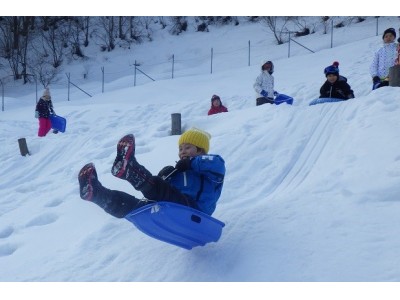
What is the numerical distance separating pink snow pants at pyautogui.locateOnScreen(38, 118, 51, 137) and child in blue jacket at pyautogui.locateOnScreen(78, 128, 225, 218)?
230 inches

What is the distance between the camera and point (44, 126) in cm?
844

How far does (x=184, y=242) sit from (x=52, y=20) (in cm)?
2057

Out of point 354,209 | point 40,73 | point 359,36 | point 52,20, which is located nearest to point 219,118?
point 354,209

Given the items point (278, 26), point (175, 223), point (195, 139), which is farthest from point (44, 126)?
point (278, 26)

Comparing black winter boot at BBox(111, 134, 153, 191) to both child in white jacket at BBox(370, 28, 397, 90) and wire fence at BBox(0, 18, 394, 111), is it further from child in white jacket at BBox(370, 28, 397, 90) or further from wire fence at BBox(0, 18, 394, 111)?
wire fence at BBox(0, 18, 394, 111)

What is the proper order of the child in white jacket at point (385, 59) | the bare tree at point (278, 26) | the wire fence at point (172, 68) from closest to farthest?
the child in white jacket at point (385, 59) → the wire fence at point (172, 68) → the bare tree at point (278, 26)

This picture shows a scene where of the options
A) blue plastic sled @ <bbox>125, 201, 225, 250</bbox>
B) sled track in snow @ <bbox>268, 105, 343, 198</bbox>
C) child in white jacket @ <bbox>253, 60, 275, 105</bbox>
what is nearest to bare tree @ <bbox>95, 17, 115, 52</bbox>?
child in white jacket @ <bbox>253, 60, 275, 105</bbox>

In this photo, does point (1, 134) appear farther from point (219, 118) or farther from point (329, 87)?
point (329, 87)

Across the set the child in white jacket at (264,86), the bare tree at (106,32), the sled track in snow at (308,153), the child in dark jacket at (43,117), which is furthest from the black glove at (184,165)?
the bare tree at (106,32)

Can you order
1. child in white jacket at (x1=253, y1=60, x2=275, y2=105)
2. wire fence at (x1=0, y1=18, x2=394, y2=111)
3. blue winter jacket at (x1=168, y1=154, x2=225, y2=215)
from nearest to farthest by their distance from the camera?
1. blue winter jacket at (x1=168, y1=154, x2=225, y2=215)
2. child in white jacket at (x1=253, y1=60, x2=275, y2=105)
3. wire fence at (x1=0, y1=18, x2=394, y2=111)

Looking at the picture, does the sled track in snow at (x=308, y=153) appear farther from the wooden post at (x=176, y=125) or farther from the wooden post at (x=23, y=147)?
the wooden post at (x=23, y=147)

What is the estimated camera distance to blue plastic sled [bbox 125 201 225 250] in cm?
259

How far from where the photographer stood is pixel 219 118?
20.8 feet

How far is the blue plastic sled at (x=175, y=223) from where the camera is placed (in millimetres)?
2592
